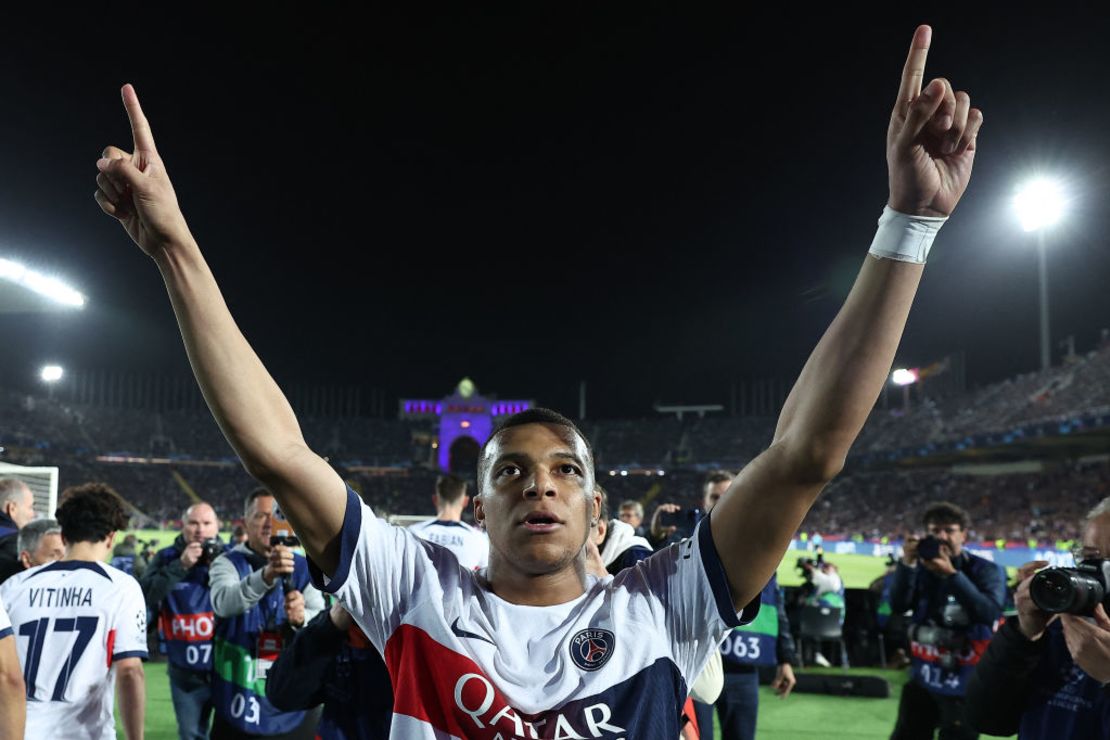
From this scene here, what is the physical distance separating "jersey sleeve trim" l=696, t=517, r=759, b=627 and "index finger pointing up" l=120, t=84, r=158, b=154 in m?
1.51

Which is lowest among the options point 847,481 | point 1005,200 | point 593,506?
point 847,481

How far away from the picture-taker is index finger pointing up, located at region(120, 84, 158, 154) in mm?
1792

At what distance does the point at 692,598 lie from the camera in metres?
1.87

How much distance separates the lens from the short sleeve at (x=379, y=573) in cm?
181

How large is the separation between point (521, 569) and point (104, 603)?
298 cm

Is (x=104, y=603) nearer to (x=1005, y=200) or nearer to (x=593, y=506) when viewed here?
(x=593, y=506)

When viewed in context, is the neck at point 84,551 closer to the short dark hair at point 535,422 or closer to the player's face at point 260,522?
the player's face at point 260,522

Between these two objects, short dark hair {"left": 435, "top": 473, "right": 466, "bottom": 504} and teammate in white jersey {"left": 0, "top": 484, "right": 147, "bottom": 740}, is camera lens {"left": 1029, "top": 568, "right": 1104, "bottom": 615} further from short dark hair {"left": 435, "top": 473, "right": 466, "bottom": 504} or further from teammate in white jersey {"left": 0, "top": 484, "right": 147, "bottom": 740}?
short dark hair {"left": 435, "top": 473, "right": 466, "bottom": 504}

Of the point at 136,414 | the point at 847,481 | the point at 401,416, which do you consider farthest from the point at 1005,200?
the point at 136,414

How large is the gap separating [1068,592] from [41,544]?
16.1ft

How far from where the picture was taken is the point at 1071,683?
9.28ft

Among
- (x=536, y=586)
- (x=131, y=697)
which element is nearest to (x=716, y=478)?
(x=131, y=697)

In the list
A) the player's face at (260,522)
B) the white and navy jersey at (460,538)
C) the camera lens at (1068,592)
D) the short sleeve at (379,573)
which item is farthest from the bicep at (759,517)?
the white and navy jersey at (460,538)

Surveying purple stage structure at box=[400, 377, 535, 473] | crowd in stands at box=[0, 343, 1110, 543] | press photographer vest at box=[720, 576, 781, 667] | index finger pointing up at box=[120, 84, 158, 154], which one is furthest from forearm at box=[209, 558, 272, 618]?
purple stage structure at box=[400, 377, 535, 473]
